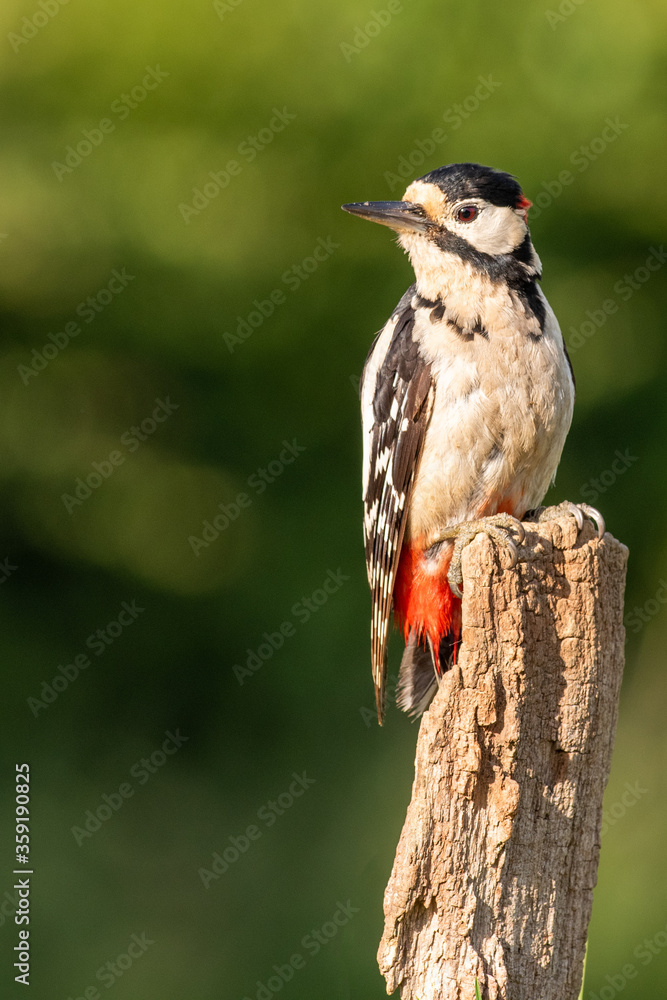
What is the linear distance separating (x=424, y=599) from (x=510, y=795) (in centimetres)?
96

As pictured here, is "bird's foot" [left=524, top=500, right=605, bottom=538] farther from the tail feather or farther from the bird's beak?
the bird's beak

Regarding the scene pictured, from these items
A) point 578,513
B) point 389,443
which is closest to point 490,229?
point 389,443

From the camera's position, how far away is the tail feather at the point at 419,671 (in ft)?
11.2

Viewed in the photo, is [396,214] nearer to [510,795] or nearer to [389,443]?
[389,443]

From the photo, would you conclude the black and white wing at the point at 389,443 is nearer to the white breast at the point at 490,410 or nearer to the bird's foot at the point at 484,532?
the white breast at the point at 490,410

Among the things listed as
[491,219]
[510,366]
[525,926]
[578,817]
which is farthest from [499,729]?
[491,219]

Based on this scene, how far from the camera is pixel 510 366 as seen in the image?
308cm

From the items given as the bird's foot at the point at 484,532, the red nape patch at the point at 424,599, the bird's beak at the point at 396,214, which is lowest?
the bird's foot at the point at 484,532

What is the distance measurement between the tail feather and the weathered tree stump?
878 mm

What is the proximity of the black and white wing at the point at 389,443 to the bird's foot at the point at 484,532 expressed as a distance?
0.20 meters

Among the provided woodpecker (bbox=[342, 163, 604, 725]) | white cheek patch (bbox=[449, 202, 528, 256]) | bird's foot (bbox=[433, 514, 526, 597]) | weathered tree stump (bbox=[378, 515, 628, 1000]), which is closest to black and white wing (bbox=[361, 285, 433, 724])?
woodpecker (bbox=[342, 163, 604, 725])

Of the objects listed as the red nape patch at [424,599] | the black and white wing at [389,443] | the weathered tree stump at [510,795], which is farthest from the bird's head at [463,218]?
the weathered tree stump at [510,795]

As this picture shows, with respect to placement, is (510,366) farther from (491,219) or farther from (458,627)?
(458,627)

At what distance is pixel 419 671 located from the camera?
11.4ft
